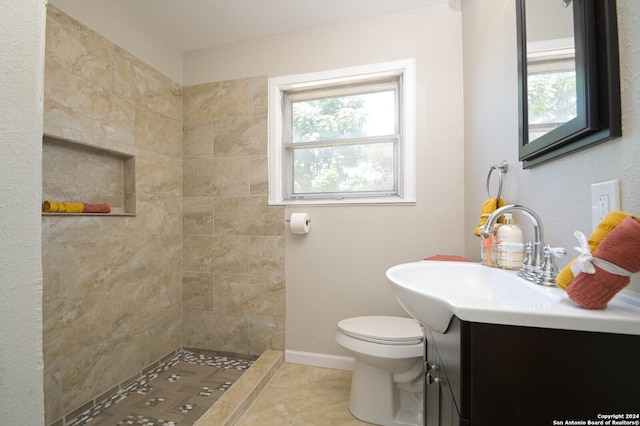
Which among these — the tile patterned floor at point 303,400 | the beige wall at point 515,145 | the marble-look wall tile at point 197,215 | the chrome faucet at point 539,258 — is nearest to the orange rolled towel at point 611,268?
the beige wall at point 515,145

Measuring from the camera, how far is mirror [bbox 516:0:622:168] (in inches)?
23.3

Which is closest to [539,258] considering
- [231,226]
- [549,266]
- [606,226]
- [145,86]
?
[549,266]

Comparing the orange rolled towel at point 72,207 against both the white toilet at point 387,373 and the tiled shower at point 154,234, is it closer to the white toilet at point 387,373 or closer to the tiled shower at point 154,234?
the tiled shower at point 154,234

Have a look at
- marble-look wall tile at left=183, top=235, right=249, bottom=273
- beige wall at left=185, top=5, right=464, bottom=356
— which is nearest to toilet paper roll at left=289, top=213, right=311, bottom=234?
beige wall at left=185, top=5, right=464, bottom=356

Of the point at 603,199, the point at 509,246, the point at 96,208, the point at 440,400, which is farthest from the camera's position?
the point at 96,208

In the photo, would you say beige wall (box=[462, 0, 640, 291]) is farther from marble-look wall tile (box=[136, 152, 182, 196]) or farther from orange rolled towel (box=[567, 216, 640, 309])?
marble-look wall tile (box=[136, 152, 182, 196])

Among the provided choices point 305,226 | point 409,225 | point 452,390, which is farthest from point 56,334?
point 409,225

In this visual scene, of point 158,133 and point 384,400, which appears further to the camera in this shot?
point 158,133

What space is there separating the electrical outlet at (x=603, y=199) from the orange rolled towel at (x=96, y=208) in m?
2.12

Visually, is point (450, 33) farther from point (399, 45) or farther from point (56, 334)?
point (56, 334)

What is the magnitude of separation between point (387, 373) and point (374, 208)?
0.99 meters

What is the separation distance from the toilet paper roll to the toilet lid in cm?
68

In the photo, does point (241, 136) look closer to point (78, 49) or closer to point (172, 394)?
point (78, 49)

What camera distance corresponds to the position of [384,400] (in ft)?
4.70
